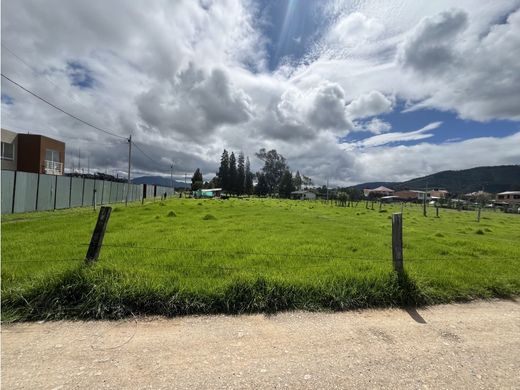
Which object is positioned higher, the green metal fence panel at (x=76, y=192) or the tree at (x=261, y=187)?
the tree at (x=261, y=187)

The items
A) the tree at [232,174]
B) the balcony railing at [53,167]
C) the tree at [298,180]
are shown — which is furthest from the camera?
the tree at [298,180]

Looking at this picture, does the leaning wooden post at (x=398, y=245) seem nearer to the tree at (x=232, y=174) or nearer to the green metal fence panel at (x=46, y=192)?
the green metal fence panel at (x=46, y=192)

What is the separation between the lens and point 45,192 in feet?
62.0

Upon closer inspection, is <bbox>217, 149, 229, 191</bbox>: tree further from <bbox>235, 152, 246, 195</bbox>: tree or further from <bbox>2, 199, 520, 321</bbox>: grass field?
<bbox>2, 199, 520, 321</bbox>: grass field

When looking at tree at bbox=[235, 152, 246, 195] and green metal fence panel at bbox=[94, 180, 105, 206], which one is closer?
green metal fence panel at bbox=[94, 180, 105, 206]

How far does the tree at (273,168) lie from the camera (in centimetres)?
10194

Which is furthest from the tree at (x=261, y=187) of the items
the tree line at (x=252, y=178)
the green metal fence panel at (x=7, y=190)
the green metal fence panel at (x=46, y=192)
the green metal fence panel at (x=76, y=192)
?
the green metal fence panel at (x=7, y=190)

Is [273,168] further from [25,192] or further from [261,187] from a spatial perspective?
[25,192]

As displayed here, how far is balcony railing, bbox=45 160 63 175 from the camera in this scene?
33281mm

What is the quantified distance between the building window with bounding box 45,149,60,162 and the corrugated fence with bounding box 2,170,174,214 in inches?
454

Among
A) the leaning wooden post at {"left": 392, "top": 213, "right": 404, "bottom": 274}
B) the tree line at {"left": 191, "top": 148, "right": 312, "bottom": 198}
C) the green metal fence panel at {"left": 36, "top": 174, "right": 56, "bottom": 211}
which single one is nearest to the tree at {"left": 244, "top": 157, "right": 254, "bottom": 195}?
the tree line at {"left": 191, "top": 148, "right": 312, "bottom": 198}

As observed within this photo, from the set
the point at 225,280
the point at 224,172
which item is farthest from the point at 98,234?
the point at 224,172

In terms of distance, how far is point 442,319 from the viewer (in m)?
3.81

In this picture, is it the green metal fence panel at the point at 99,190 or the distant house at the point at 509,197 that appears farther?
the distant house at the point at 509,197
